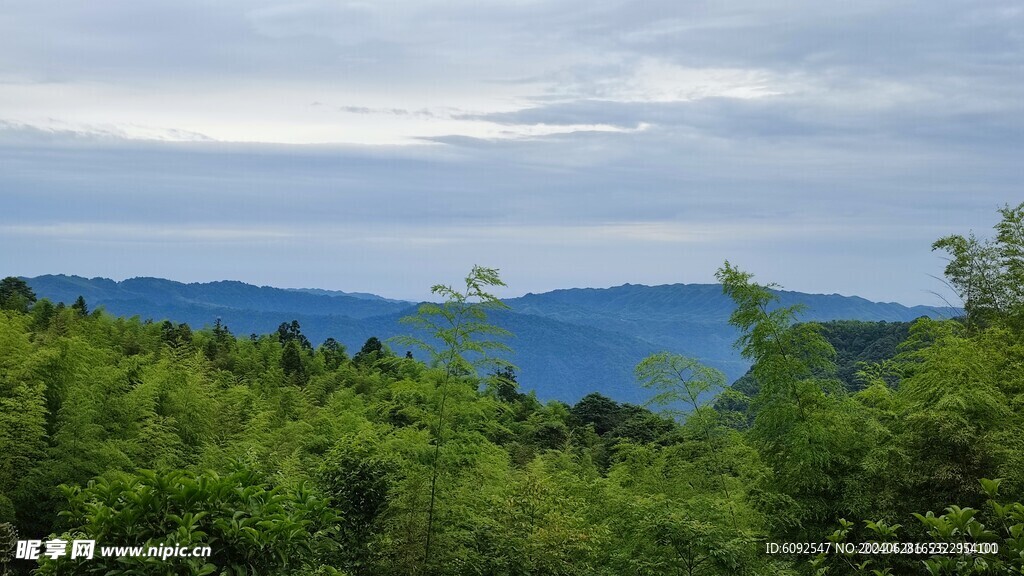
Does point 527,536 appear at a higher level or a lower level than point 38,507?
higher

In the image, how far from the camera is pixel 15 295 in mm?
26484

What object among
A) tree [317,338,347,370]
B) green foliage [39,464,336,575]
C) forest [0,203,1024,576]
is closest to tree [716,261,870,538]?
forest [0,203,1024,576]

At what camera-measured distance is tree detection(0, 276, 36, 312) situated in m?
25.4

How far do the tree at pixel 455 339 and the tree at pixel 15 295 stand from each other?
74.6 feet

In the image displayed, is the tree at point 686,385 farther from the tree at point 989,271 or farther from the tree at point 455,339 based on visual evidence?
the tree at point 989,271

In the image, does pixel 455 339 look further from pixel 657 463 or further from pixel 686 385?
pixel 657 463

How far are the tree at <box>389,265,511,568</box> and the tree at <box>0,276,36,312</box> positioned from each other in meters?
22.7

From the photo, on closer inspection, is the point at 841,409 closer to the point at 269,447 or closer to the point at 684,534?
the point at 684,534

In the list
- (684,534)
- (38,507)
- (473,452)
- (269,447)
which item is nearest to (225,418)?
(269,447)

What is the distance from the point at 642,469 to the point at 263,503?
9.33 m

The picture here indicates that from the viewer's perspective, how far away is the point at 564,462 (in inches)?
654

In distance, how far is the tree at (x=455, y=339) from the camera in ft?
24.5

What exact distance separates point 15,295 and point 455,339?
2529cm

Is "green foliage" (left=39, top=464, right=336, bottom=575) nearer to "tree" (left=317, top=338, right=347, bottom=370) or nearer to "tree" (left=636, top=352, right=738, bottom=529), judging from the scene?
"tree" (left=636, top=352, right=738, bottom=529)
